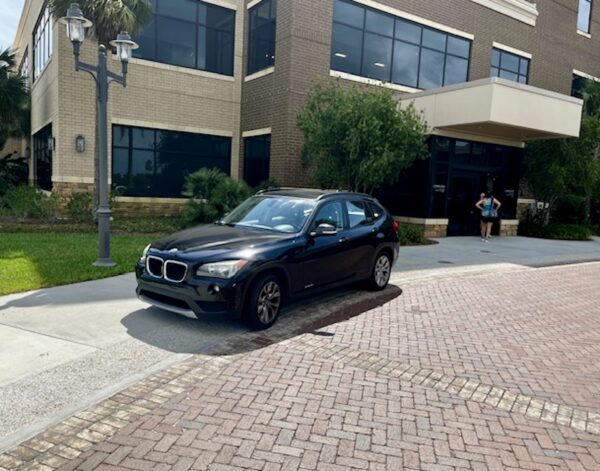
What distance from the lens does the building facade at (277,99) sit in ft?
51.3

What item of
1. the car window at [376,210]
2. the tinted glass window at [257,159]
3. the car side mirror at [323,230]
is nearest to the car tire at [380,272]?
the car window at [376,210]

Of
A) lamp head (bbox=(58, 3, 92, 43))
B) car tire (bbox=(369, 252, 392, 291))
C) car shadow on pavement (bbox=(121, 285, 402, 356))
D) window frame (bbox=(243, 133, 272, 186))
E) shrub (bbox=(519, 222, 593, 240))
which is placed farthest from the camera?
shrub (bbox=(519, 222, 593, 240))

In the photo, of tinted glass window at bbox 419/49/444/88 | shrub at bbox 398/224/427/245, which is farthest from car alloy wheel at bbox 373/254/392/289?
tinted glass window at bbox 419/49/444/88

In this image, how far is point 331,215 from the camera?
7.33 metres

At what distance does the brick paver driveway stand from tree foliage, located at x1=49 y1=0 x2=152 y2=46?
410 inches

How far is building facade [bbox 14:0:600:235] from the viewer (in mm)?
15625

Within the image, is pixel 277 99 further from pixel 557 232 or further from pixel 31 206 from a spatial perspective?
pixel 557 232

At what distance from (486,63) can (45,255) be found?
18595 millimetres

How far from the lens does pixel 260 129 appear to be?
57.4 feet

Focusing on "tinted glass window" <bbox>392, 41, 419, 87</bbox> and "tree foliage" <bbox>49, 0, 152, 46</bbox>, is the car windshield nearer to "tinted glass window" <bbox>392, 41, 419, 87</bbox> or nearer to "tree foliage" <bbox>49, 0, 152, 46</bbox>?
"tree foliage" <bbox>49, 0, 152, 46</bbox>

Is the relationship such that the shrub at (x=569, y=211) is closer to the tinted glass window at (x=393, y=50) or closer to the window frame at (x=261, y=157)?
the tinted glass window at (x=393, y=50)

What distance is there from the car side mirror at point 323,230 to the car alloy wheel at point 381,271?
5.88 ft

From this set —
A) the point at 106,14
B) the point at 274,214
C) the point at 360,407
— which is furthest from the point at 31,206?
the point at 360,407

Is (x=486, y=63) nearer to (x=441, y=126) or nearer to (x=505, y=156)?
(x=505, y=156)
